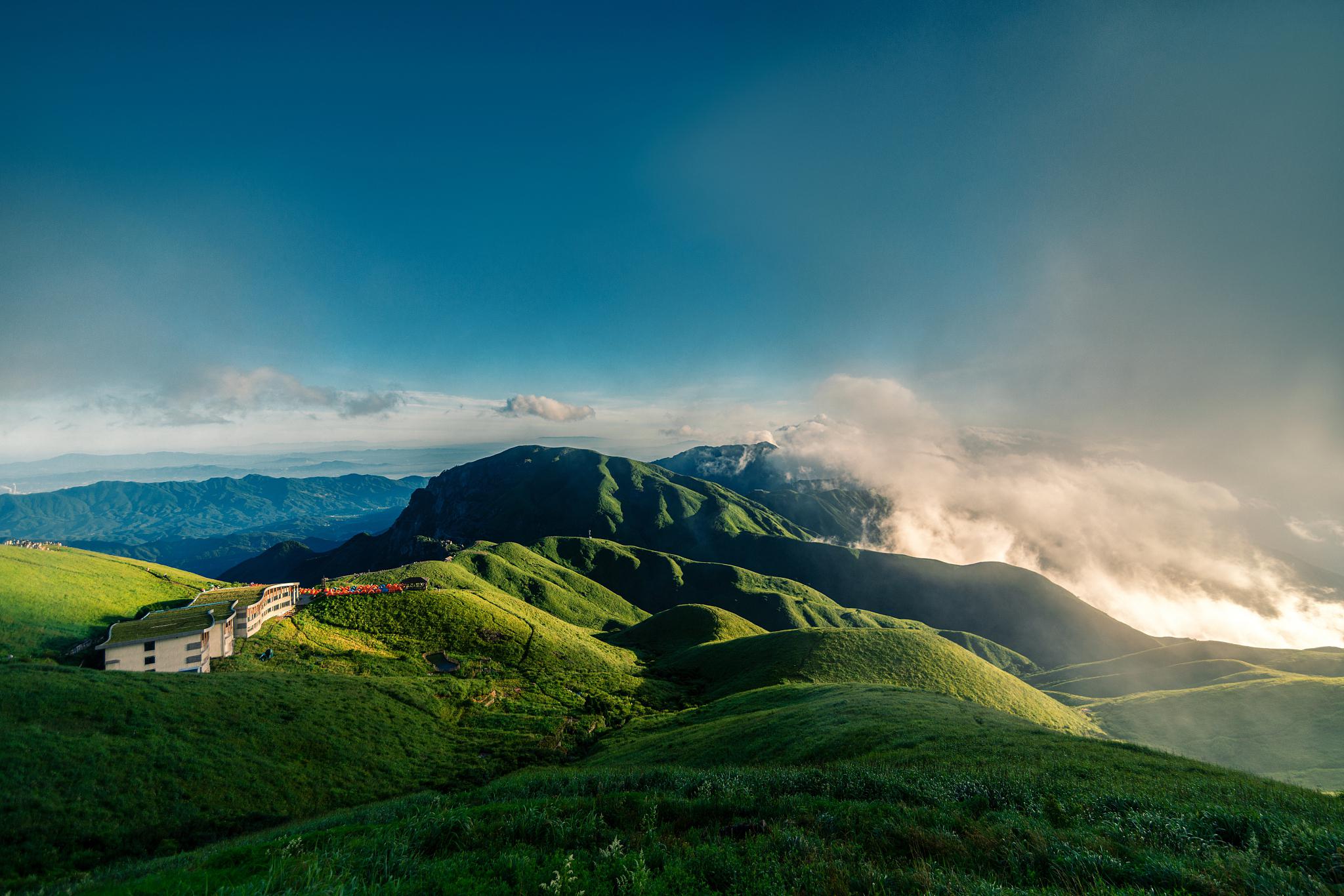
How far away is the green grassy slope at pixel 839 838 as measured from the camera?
333 inches

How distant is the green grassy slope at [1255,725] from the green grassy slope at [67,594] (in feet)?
432

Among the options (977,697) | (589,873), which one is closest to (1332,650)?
(977,697)

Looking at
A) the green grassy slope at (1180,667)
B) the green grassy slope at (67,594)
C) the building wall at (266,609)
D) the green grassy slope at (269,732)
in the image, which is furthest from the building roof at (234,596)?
the green grassy slope at (1180,667)

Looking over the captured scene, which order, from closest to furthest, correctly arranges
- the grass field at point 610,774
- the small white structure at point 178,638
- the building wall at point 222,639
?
1. the grass field at point 610,774
2. the small white structure at point 178,638
3. the building wall at point 222,639

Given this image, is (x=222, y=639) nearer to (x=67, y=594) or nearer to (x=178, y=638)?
(x=178, y=638)

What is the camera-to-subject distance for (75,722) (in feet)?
105

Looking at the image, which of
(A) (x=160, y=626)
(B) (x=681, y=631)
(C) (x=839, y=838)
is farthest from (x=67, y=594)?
(B) (x=681, y=631)

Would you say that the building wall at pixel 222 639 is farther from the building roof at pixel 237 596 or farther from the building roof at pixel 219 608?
the building roof at pixel 237 596

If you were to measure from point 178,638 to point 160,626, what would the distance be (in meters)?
3.85

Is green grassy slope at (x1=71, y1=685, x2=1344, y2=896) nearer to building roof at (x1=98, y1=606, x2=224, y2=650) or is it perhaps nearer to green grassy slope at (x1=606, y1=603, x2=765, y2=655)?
building roof at (x1=98, y1=606, x2=224, y2=650)

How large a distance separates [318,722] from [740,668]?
63.9 m

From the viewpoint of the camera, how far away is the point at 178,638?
52125 mm

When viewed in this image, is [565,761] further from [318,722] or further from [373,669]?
[373,669]

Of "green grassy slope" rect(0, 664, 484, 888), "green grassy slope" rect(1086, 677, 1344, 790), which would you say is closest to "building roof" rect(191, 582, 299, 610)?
"green grassy slope" rect(0, 664, 484, 888)
